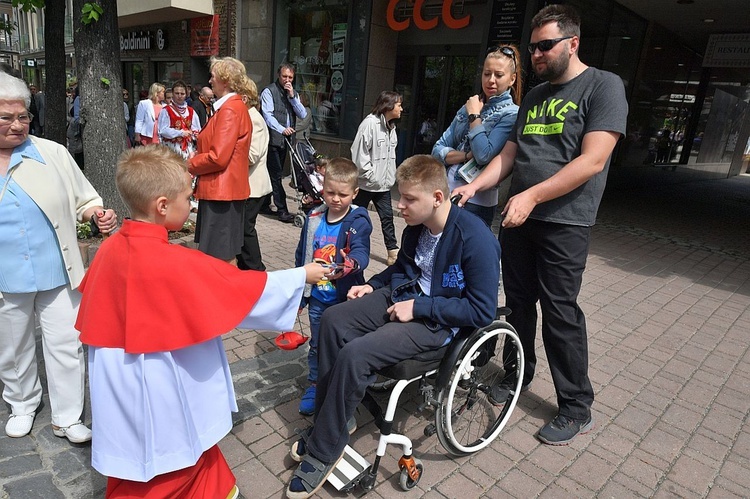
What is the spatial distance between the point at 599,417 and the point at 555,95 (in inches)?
79.1

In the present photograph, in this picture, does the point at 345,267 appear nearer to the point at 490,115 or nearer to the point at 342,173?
the point at 342,173

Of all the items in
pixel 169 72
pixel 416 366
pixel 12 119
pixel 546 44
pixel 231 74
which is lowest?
pixel 416 366

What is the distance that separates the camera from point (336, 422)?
2.14 metres

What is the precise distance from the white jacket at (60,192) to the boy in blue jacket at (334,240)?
46.5 inches

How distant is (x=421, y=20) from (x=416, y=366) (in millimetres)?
8578

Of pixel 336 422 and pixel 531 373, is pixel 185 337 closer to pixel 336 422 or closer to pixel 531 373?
pixel 336 422

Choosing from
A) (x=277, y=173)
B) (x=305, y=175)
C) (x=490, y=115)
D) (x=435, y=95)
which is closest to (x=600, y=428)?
(x=490, y=115)

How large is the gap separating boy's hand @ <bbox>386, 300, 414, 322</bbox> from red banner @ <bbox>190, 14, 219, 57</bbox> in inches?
480

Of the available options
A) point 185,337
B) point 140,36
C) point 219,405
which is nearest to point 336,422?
point 219,405

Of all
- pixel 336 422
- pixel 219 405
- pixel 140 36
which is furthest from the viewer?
pixel 140 36

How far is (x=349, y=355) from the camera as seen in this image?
7.10ft

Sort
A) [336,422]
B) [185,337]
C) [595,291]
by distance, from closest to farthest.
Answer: [185,337]
[336,422]
[595,291]

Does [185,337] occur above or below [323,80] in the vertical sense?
below

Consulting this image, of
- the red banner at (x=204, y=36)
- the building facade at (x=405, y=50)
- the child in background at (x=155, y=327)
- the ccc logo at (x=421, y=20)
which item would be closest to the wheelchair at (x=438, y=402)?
the child in background at (x=155, y=327)
